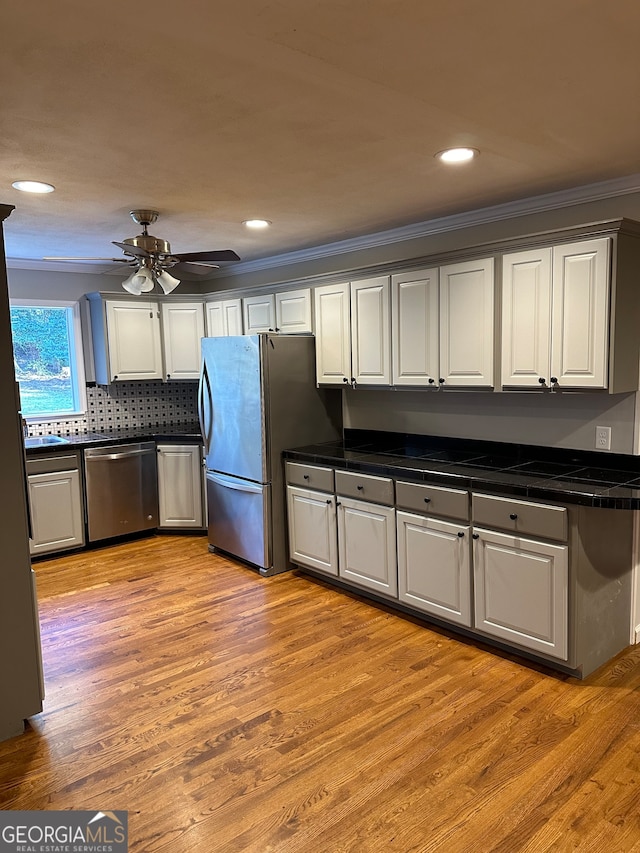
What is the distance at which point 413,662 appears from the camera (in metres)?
3.08

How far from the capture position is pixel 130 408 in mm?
5797

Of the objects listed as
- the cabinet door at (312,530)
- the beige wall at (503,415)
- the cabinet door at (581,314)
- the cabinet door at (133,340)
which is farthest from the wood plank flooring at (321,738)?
the cabinet door at (133,340)

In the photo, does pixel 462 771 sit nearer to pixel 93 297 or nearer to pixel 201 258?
pixel 201 258

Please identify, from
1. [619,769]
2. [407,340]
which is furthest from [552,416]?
[619,769]

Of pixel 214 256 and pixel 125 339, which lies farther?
pixel 125 339

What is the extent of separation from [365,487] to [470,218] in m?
1.79

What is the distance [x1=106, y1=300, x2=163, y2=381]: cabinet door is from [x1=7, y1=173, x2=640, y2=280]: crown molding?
0.50 meters

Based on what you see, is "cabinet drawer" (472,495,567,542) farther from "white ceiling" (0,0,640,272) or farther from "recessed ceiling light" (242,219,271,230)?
"recessed ceiling light" (242,219,271,230)

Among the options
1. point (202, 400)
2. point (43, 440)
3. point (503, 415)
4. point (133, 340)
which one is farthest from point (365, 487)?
point (43, 440)

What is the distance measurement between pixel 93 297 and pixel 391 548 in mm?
3537

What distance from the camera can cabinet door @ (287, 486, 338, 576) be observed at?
4.02 metres

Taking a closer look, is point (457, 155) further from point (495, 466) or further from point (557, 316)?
point (495, 466)

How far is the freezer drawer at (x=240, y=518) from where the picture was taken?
14.2 feet

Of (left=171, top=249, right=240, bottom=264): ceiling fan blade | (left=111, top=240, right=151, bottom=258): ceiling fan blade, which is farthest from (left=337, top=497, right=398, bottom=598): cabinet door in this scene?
(left=111, top=240, right=151, bottom=258): ceiling fan blade
